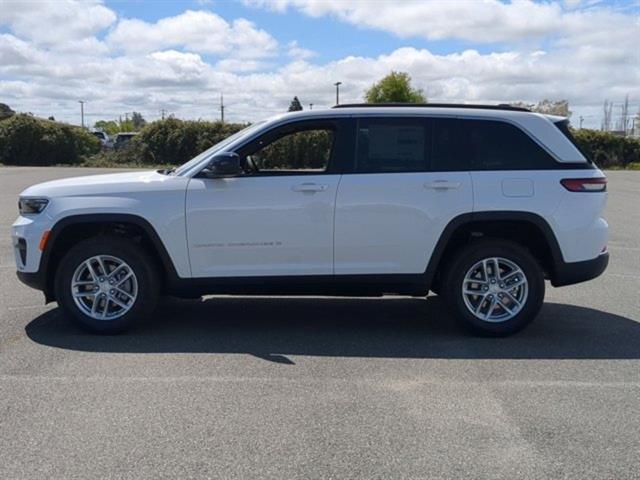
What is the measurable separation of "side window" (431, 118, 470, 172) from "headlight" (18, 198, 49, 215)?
3.40 meters

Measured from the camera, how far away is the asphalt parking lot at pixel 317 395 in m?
3.62

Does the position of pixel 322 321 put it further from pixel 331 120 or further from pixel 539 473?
pixel 539 473

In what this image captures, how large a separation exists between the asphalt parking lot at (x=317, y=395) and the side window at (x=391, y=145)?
1509mm

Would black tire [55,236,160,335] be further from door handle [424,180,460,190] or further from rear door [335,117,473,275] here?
door handle [424,180,460,190]

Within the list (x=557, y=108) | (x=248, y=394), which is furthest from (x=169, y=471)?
(x=557, y=108)

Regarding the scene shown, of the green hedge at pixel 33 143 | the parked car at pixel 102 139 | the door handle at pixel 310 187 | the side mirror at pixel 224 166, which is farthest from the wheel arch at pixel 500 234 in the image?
the parked car at pixel 102 139

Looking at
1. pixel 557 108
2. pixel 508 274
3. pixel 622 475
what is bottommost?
pixel 622 475

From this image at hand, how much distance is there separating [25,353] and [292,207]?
2.47 metres

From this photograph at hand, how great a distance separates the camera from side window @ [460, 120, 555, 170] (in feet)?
19.0

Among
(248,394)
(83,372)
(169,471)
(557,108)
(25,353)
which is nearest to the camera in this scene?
(169,471)

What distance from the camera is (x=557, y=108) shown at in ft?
194

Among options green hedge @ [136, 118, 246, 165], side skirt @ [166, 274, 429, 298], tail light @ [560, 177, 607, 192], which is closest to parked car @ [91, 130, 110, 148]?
green hedge @ [136, 118, 246, 165]

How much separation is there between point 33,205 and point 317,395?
3.12 m

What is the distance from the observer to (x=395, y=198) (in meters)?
5.66
